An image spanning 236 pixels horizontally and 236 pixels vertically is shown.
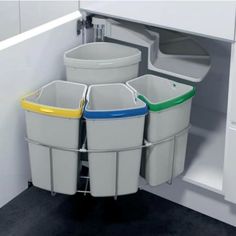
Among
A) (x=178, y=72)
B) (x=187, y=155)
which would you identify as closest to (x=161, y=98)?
(x=178, y=72)

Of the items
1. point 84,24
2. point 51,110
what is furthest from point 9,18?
point 51,110

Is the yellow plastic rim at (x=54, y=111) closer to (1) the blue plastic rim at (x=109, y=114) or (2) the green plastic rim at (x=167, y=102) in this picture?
(1) the blue plastic rim at (x=109, y=114)

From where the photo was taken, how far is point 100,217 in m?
1.59

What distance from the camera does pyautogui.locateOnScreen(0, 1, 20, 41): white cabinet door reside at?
1.74m

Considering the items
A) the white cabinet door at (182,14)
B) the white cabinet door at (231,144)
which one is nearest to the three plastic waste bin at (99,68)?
the white cabinet door at (182,14)

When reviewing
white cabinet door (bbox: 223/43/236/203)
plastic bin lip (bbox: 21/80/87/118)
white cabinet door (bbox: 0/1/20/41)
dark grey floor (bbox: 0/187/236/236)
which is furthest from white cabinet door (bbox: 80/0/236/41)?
dark grey floor (bbox: 0/187/236/236)

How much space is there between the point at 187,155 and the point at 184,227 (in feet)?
0.73

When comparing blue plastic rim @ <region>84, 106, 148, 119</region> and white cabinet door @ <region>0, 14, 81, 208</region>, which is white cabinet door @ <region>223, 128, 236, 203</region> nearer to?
blue plastic rim @ <region>84, 106, 148, 119</region>

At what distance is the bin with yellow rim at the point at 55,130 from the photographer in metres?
1.26

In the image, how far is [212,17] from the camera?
1.25 metres

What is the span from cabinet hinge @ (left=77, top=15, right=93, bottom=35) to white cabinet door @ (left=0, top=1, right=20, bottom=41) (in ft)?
1.05

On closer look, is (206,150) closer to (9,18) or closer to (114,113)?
(114,113)

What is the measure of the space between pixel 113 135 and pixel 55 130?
14cm

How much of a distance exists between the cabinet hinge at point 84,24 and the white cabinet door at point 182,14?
0.24 feet
